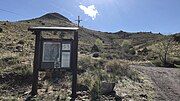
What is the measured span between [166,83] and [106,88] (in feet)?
16.0

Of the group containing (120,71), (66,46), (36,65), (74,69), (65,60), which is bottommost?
(120,71)

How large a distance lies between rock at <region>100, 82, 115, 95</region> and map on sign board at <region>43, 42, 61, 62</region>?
7.88ft

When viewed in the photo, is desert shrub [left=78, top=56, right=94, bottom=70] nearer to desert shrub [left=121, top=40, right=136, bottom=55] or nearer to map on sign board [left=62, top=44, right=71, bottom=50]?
map on sign board [left=62, top=44, right=71, bottom=50]

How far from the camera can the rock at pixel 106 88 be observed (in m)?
13.9

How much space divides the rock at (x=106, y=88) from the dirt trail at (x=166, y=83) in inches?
82.9

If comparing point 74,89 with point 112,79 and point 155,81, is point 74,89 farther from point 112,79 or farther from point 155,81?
point 155,81

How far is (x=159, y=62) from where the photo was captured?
92.5 feet

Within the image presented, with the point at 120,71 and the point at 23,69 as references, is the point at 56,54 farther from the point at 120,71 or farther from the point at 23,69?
the point at 120,71

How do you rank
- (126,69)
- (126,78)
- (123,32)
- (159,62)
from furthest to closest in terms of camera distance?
(123,32) → (159,62) → (126,69) → (126,78)

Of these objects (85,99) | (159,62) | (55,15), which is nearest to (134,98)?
(85,99)

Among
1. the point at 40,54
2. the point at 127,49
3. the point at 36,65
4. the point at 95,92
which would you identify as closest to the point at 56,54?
the point at 40,54

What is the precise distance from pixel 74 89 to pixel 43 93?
1.41 meters

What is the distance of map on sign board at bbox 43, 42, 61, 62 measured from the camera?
13.8m

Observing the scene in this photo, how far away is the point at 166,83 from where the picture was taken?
1734 cm
